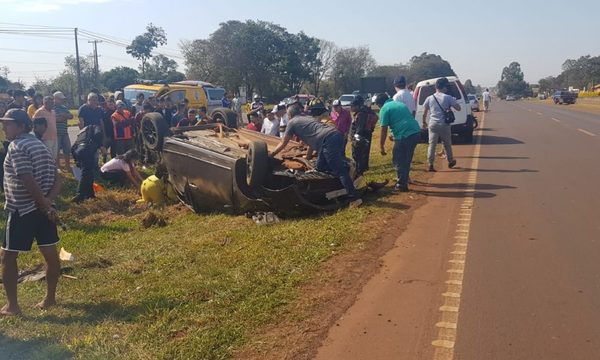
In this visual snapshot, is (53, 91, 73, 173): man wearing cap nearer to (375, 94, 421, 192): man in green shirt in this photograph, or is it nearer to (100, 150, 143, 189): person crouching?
(100, 150, 143, 189): person crouching

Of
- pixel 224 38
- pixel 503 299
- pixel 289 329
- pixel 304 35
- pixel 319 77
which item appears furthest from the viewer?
pixel 319 77

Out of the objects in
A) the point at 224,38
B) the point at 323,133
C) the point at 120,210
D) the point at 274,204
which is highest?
the point at 224,38

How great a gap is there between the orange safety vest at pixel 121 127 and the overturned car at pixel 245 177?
325 cm

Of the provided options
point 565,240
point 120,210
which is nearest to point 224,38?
point 120,210

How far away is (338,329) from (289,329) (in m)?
0.35

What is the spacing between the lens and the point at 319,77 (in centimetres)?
7125

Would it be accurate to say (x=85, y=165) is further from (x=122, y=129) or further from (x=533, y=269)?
(x=533, y=269)

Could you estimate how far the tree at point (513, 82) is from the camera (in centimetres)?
13188

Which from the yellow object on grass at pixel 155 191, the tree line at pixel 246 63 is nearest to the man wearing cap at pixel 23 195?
the yellow object on grass at pixel 155 191

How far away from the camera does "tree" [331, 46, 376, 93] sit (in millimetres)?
75375

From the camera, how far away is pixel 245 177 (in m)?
8.20

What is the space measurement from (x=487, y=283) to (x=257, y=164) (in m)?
3.75

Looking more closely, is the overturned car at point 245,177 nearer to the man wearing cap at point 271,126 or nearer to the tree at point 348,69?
the man wearing cap at point 271,126

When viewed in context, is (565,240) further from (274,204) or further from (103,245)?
(103,245)
